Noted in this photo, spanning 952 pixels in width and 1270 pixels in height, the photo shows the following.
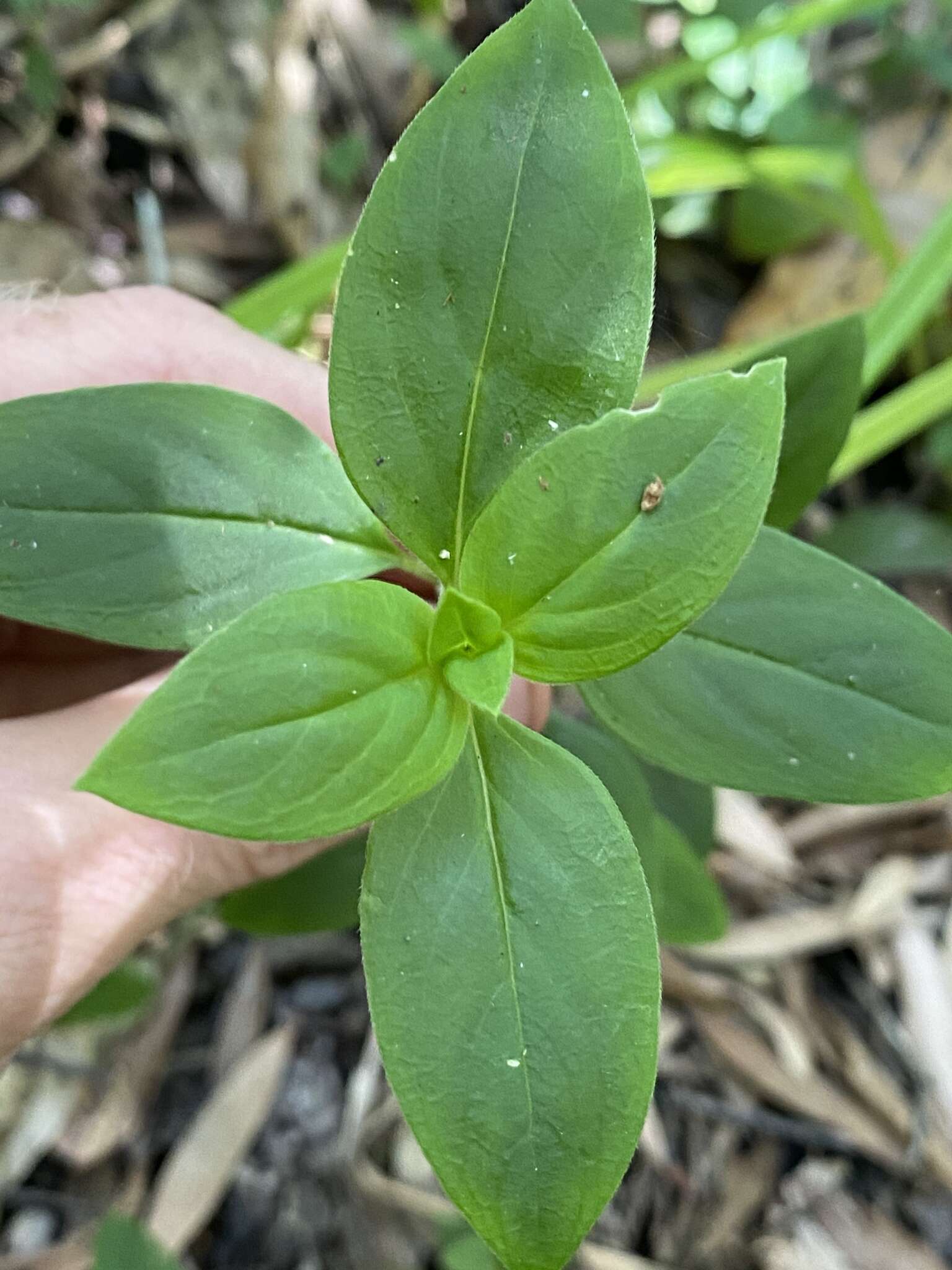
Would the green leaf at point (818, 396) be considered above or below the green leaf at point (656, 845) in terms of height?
above

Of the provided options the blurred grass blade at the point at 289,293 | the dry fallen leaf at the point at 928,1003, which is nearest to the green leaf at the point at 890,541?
the dry fallen leaf at the point at 928,1003

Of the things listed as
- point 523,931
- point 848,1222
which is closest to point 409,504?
point 523,931

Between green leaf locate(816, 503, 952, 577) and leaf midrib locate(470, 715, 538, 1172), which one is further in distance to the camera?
green leaf locate(816, 503, 952, 577)

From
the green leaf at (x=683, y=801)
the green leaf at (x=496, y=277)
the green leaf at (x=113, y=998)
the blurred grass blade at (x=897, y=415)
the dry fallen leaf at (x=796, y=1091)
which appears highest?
the green leaf at (x=496, y=277)

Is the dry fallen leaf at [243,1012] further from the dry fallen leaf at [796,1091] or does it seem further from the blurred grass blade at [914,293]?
the blurred grass blade at [914,293]

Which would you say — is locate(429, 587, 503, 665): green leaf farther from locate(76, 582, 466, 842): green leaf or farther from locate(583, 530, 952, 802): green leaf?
locate(583, 530, 952, 802): green leaf

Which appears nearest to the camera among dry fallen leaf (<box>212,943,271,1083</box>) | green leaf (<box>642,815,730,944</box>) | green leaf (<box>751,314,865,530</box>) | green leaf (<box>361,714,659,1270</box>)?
green leaf (<box>361,714,659,1270</box>)

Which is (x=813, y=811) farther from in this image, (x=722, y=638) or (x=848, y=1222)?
(x=722, y=638)

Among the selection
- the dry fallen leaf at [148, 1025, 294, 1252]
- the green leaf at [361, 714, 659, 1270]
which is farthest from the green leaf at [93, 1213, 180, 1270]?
the green leaf at [361, 714, 659, 1270]
